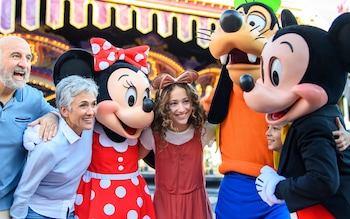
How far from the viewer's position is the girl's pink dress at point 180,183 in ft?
7.30

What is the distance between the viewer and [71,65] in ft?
7.49

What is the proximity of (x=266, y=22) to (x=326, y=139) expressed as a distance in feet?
3.15

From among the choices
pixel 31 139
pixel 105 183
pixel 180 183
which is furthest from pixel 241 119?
pixel 31 139

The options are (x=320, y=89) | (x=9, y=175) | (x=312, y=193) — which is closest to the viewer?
(x=312, y=193)

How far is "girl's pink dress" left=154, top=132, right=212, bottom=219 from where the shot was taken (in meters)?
2.23

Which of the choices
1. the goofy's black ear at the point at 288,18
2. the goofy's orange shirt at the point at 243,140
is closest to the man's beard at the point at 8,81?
the goofy's orange shirt at the point at 243,140

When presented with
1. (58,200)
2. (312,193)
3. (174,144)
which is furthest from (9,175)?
(312,193)

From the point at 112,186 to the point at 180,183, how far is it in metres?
0.39

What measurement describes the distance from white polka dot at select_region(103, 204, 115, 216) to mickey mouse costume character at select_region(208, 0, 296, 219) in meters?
0.59

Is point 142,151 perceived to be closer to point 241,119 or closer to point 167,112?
point 167,112

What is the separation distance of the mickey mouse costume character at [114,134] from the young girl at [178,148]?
10cm

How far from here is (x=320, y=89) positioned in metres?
1.54

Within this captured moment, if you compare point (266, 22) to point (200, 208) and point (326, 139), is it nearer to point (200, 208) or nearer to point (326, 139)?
point (326, 139)

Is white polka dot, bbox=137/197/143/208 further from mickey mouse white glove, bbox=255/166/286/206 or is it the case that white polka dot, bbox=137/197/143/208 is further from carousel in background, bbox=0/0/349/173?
carousel in background, bbox=0/0/349/173
